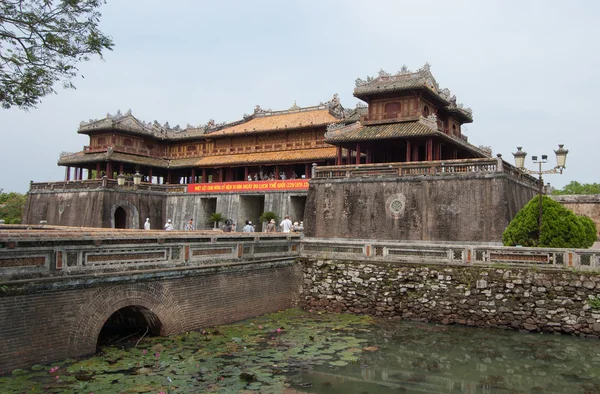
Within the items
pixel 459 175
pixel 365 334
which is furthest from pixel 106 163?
pixel 365 334

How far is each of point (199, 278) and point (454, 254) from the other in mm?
6972

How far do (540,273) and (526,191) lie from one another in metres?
9.90

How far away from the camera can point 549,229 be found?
13961 millimetres

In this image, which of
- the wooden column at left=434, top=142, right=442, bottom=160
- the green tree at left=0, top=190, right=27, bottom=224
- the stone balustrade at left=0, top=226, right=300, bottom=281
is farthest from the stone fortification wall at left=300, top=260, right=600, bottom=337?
the green tree at left=0, top=190, right=27, bottom=224

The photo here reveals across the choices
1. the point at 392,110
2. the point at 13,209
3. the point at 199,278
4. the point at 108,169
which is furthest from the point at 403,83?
the point at 13,209

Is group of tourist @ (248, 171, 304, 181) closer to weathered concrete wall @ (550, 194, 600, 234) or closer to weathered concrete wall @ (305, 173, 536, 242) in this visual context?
weathered concrete wall @ (305, 173, 536, 242)

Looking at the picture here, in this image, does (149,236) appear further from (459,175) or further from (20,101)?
(459,175)

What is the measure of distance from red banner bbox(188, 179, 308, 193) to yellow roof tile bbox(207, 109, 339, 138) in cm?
467

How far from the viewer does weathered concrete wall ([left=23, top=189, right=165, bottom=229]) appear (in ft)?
96.4

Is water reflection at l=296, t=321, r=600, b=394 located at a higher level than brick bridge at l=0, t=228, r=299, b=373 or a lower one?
lower

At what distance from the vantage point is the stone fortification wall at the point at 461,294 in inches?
487

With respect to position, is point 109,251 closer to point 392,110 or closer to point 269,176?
point 392,110

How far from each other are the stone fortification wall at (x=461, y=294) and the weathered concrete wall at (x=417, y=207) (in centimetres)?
548

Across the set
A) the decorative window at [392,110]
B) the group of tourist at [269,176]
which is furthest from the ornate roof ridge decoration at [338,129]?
the group of tourist at [269,176]
